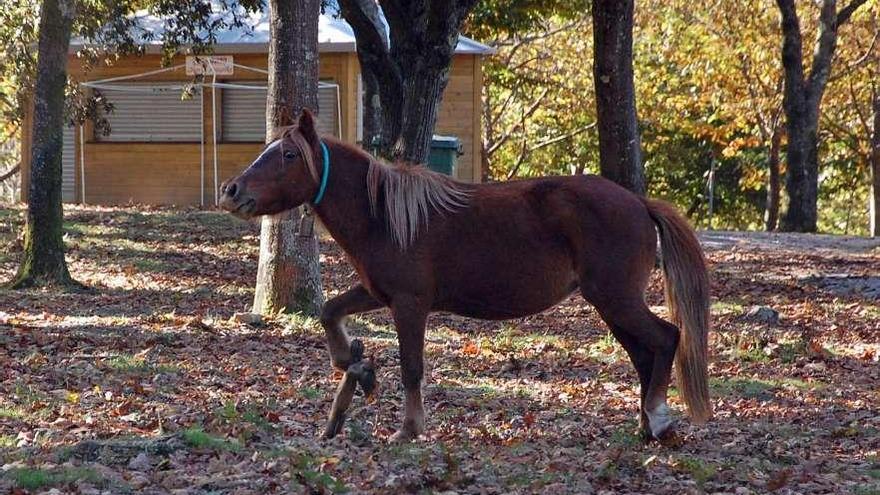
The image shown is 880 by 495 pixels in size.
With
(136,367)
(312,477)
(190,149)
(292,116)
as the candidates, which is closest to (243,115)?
(190,149)

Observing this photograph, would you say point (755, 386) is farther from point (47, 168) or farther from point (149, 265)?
point (149, 265)

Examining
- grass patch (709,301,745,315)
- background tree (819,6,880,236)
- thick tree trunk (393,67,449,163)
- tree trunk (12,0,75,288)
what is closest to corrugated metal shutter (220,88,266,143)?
tree trunk (12,0,75,288)

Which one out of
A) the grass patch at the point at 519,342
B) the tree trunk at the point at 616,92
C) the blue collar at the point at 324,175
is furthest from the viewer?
the tree trunk at the point at 616,92

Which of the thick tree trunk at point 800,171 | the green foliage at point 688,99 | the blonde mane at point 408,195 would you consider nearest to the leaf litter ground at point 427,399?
the blonde mane at point 408,195

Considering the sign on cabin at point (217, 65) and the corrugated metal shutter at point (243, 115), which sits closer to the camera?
the sign on cabin at point (217, 65)

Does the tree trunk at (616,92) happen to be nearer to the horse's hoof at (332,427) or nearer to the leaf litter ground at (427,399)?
the leaf litter ground at (427,399)

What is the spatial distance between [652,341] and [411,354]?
4.89ft

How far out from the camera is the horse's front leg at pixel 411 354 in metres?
7.84

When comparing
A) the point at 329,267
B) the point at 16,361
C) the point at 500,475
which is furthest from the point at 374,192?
the point at 329,267

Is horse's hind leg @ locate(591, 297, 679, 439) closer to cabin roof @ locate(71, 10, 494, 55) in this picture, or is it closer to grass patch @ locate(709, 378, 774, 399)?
grass patch @ locate(709, 378, 774, 399)

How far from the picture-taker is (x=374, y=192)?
7.98 m

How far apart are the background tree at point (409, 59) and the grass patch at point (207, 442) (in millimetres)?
8159

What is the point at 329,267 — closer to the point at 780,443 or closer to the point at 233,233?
the point at 233,233

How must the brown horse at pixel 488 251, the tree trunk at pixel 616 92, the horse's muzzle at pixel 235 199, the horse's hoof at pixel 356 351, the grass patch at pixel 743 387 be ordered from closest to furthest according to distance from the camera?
1. the horse's muzzle at pixel 235 199
2. the horse's hoof at pixel 356 351
3. the brown horse at pixel 488 251
4. the grass patch at pixel 743 387
5. the tree trunk at pixel 616 92
